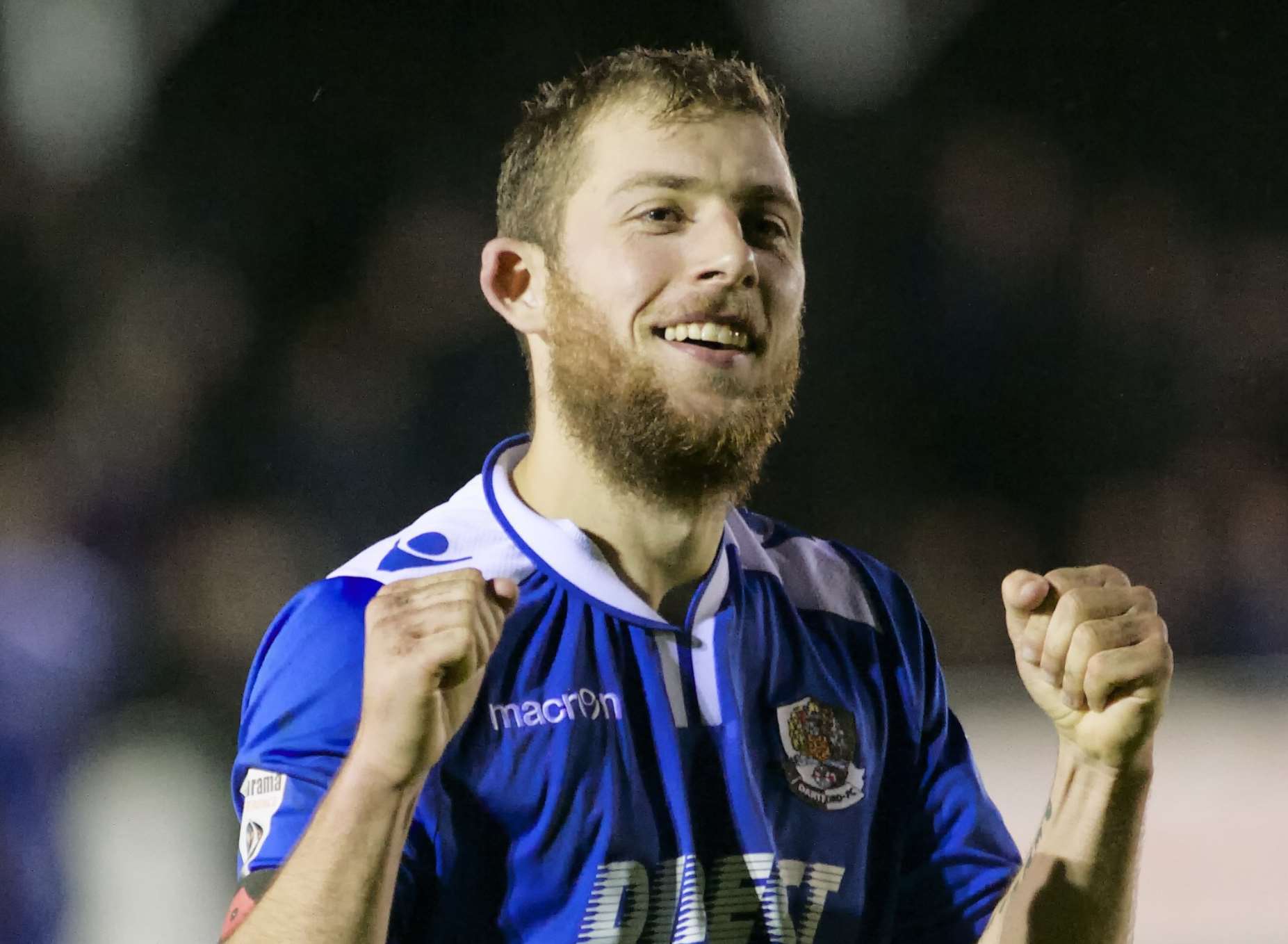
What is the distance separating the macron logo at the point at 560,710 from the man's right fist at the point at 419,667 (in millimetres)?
216

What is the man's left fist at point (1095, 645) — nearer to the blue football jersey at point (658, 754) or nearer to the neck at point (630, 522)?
the blue football jersey at point (658, 754)

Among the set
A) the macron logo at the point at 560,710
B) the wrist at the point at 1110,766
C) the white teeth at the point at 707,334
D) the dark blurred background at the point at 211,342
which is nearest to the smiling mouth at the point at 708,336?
the white teeth at the point at 707,334

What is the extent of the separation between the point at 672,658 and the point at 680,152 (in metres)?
0.60

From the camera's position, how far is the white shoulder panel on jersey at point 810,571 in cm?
186

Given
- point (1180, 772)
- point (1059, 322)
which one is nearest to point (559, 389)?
point (1059, 322)

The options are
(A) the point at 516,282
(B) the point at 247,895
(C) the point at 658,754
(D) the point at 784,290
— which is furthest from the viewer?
(A) the point at 516,282

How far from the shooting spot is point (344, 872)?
1.30 meters

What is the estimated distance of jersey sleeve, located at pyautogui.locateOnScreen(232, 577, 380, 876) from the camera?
145 centimetres

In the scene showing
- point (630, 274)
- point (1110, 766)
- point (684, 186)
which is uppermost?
point (684, 186)

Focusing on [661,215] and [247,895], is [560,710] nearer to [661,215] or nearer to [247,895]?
[247,895]

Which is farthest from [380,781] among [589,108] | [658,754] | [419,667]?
[589,108]

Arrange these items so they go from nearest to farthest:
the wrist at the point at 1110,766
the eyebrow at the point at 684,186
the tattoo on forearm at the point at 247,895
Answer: the tattoo on forearm at the point at 247,895 < the wrist at the point at 1110,766 < the eyebrow at the point at 684,186

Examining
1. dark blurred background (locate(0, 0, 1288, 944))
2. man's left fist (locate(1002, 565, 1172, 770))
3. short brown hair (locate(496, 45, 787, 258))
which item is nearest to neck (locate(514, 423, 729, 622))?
short brown hair (locate(496, 45, 787, 258))

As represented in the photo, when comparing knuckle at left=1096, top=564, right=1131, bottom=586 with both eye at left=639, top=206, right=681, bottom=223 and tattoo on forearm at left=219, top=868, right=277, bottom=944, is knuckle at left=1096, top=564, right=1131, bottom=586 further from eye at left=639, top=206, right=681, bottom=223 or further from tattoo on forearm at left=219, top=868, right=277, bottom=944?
tattoo on forearm at left=219, top=868, right=277, bottom=944
